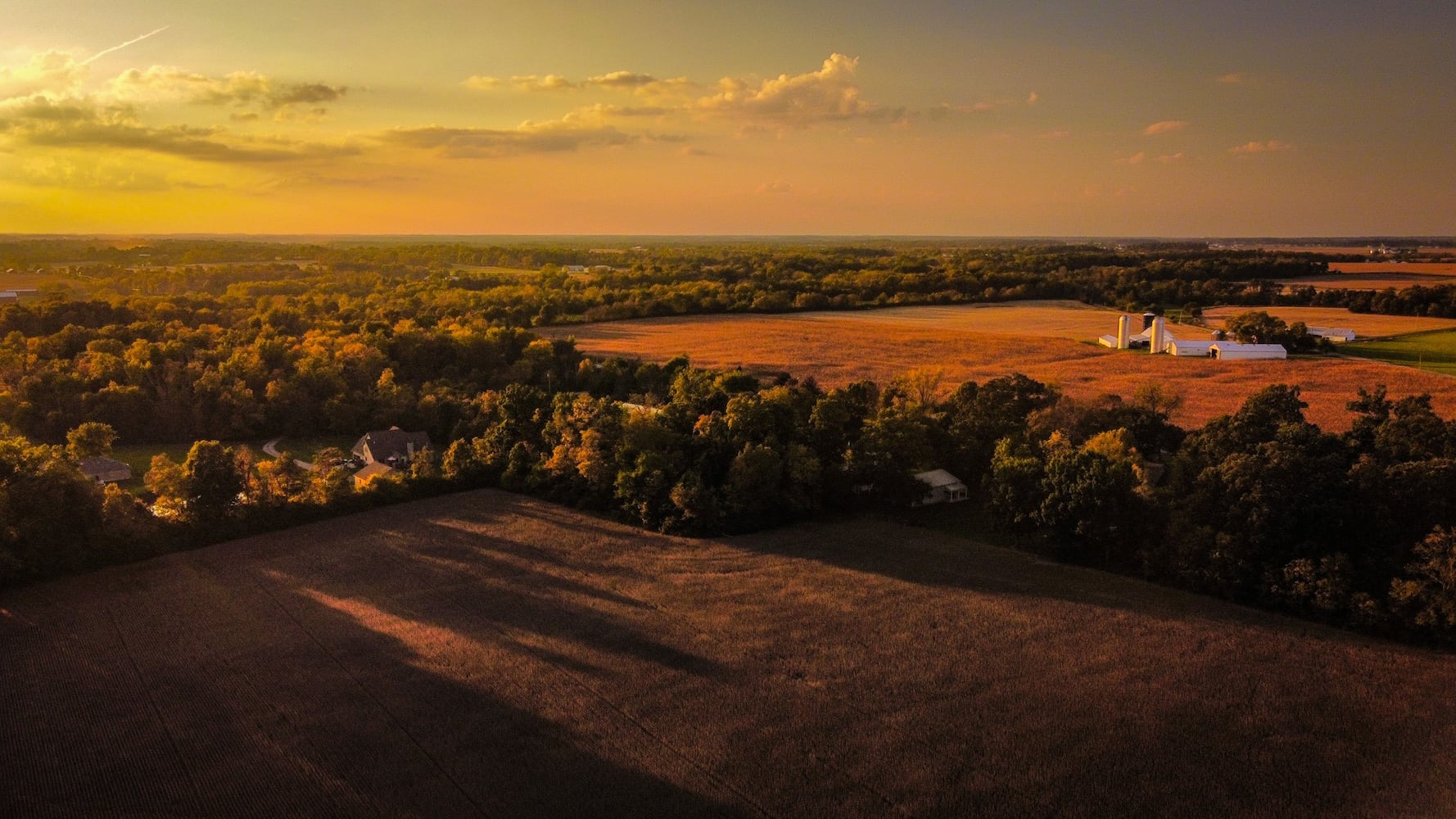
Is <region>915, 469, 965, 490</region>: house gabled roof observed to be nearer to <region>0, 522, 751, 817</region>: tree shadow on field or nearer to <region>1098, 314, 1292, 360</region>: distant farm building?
<region>0, 522, 751, 817</region>: tree shadow on field

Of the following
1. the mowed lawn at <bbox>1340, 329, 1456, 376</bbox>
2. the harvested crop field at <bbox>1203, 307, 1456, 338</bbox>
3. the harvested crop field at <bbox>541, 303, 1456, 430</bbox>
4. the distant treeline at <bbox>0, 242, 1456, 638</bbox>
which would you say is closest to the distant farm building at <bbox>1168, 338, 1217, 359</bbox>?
the harvested crop field at <bbox>541, 303, 1456, 430</bbox>

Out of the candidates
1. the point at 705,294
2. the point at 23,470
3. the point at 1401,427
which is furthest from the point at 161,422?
the point at 1401,427

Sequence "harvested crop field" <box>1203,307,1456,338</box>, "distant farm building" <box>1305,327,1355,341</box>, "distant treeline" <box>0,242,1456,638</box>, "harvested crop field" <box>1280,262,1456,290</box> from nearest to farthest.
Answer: "distant treeline" <box>0,242,1456,638</box> < "distant farm building" <box>1305,327,1355,341</box> < "harvested crop field" <box>1203,307,1456,338</box> < "harvested crop field" <box>1280,262,1456,290</box>

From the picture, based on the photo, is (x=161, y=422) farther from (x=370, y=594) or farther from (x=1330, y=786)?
(x=1330, y=786)

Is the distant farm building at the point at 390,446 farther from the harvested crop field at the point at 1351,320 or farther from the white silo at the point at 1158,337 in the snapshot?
the harvested crop field at the point at 1351,320

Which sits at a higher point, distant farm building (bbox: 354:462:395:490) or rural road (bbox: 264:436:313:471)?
distant farm building (bbox: 354:462:395:490)

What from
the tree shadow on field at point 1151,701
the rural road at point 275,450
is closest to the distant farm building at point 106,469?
the rural road at point 275,450

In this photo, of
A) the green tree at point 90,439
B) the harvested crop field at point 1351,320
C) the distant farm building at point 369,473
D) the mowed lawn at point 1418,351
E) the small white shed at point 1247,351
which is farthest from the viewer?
the harvested crop field at point 1351,320
